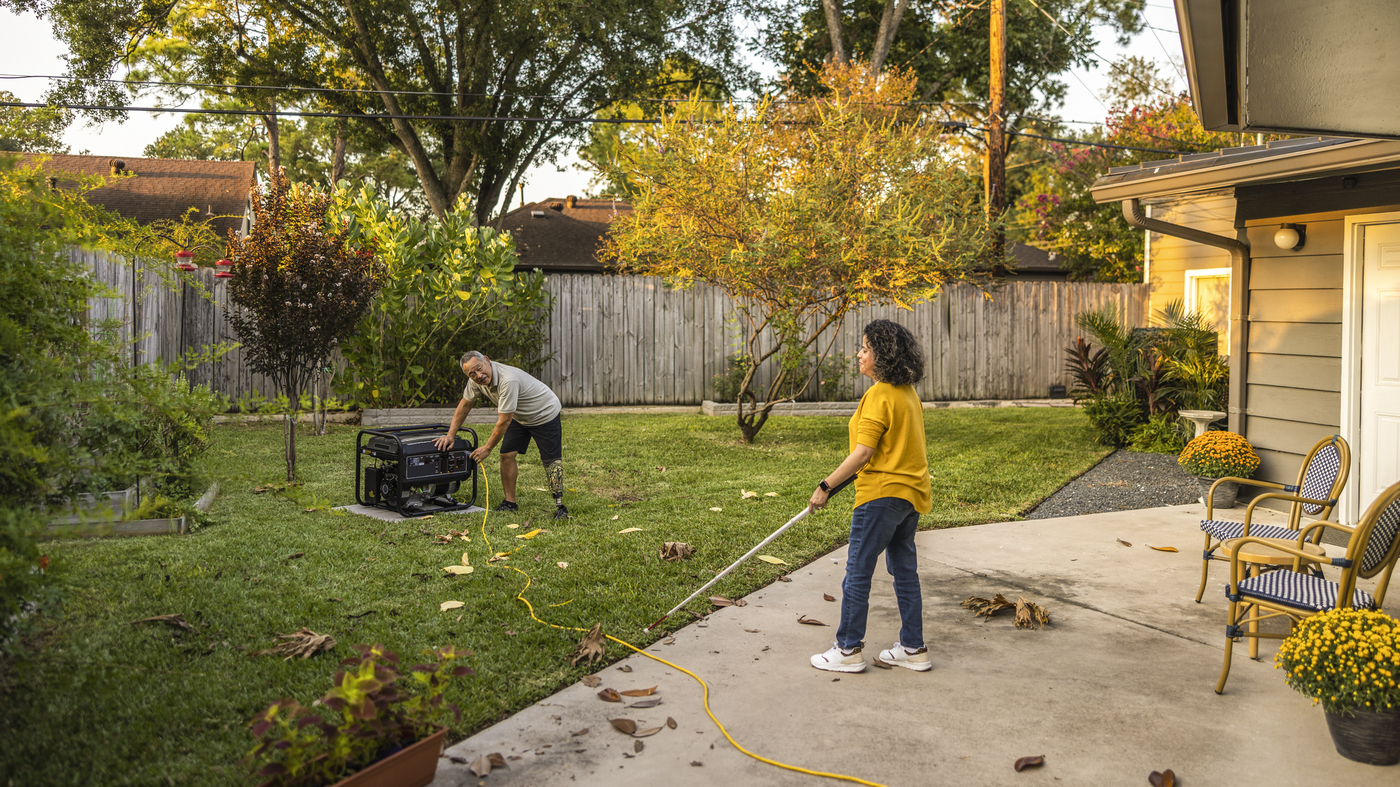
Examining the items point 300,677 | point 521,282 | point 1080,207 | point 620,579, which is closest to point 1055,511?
point 620,579

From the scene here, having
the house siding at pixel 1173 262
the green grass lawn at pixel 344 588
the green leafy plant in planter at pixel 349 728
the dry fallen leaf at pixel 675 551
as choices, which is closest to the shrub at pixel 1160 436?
the green grass lawn at pixel 344 588

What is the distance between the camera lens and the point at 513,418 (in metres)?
7.33

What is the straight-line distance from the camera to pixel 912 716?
361 cm

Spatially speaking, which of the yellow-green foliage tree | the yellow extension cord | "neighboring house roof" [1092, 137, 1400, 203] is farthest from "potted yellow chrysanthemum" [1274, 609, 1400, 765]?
the yellow-green foliage tree

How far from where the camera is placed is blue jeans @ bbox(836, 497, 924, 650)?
407cm

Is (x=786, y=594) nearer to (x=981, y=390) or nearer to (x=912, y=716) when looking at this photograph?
(x=912, y=716)

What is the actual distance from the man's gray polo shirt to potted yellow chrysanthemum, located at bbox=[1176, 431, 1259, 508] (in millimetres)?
5391

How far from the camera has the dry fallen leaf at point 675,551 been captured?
5859 mm

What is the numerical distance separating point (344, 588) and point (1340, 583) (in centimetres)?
490

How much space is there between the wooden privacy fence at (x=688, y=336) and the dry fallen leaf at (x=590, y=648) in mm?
9127

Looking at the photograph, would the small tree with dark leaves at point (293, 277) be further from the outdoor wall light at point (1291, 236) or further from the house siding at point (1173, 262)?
the house siding at point (1173, 262)

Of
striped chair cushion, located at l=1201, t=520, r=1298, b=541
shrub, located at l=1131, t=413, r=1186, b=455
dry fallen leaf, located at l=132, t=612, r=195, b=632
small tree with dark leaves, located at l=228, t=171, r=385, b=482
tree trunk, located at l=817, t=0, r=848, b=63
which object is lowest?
dry fallen leaf, located at l=132, t=612, r=195, b=632

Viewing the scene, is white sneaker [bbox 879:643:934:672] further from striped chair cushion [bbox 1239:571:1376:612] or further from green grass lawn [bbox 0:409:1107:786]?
striped chair cushion [bbox 1239:571:1376:612]

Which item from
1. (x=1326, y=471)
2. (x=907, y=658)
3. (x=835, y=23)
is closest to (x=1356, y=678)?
(x=907, y=658)
